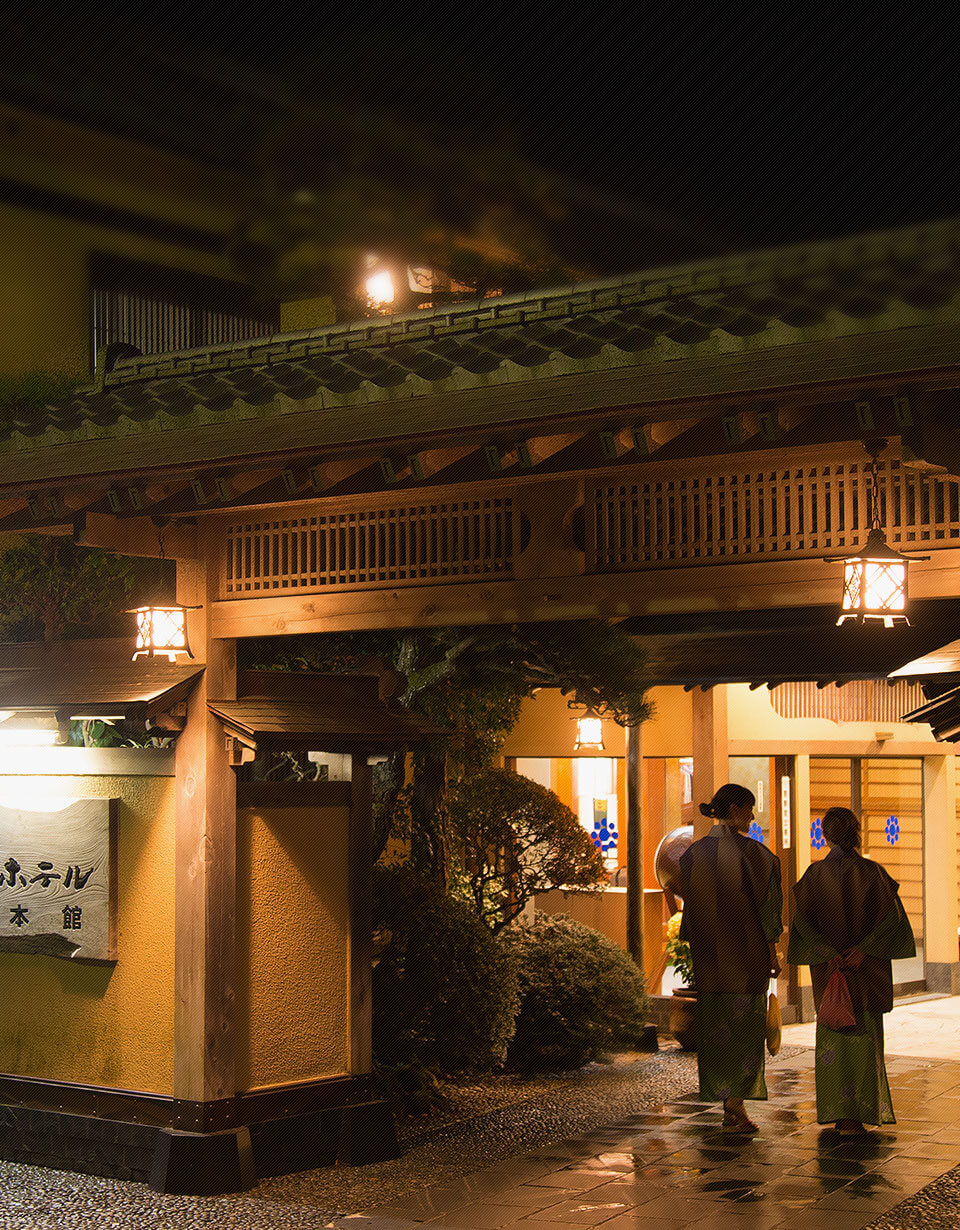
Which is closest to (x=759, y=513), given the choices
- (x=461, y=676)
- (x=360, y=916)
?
(x=360, y=916)

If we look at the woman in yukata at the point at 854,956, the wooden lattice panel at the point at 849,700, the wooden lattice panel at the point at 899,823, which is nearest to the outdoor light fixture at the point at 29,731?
the woman in yukata at the point at 854,956

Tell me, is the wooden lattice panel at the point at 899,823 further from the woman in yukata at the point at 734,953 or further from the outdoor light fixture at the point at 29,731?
the outdoor light fixture at the point at 29,731

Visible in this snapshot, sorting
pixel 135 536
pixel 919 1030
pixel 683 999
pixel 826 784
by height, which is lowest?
pixel 919 1030

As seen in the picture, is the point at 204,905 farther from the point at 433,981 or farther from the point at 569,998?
the point at 569,998

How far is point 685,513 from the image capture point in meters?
6.59

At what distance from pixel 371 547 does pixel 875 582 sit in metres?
2.89

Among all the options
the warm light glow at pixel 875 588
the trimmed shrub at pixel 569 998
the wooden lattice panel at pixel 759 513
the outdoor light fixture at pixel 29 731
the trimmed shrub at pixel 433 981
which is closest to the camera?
the warm light glow at pixel 875 588

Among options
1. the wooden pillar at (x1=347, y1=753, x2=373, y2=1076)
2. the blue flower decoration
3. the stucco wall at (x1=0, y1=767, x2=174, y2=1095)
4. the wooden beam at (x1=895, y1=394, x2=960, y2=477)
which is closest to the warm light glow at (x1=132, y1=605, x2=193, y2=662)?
the stucco wall at (x1=0, y1=767, x2=174, y2=1095)

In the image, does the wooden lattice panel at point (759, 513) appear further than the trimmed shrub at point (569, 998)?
No

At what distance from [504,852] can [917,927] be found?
20.7ft

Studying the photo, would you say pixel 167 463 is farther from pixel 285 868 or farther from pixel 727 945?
pixel 727 945

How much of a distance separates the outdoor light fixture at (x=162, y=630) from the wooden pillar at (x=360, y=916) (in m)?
1.24

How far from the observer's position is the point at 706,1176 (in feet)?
24.3

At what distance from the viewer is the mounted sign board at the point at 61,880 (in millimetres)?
7730
